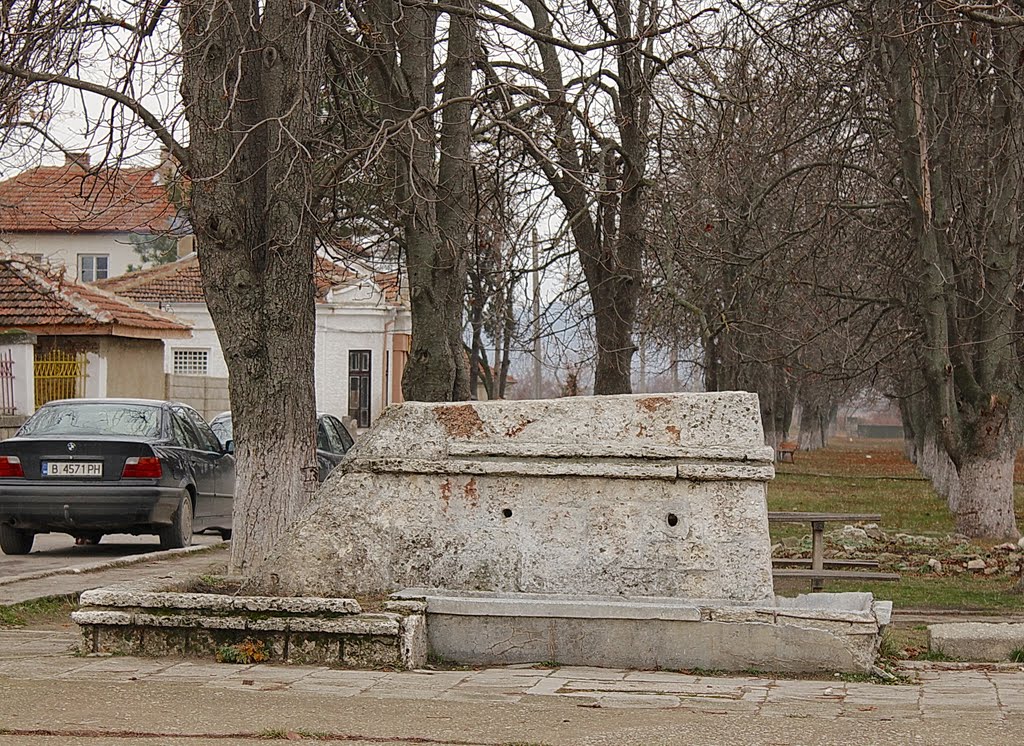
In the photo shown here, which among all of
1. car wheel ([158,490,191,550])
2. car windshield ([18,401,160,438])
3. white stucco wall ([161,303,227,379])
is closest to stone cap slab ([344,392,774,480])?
car wheel ([158,490,191,550])

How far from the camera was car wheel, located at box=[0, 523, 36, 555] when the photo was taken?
49.4ft

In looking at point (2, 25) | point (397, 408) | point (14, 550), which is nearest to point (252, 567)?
point (397, 408)

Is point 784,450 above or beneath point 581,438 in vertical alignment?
beneath

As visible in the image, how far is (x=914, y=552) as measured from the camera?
1812 centimetres

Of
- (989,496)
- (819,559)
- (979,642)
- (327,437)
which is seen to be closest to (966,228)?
(989,496)

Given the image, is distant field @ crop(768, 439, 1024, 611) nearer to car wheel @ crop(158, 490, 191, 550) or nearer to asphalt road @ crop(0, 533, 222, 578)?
car wheel @ crop(158, 490, 191, 550)

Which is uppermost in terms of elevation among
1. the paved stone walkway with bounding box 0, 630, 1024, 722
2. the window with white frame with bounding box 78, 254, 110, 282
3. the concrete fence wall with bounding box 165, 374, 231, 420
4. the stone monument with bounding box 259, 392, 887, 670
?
the window with white frame with bounding box 78, 254, 110, 282

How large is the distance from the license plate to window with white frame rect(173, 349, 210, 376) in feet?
107

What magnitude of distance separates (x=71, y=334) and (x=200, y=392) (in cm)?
779

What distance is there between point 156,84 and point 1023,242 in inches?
507

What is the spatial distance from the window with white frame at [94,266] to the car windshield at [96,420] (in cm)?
4277

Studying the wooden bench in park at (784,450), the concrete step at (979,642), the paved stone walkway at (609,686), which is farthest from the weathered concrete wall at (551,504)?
the wooden bench in park at (784,450)

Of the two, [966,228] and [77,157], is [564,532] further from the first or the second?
[966,228]

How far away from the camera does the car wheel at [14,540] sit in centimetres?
1506
